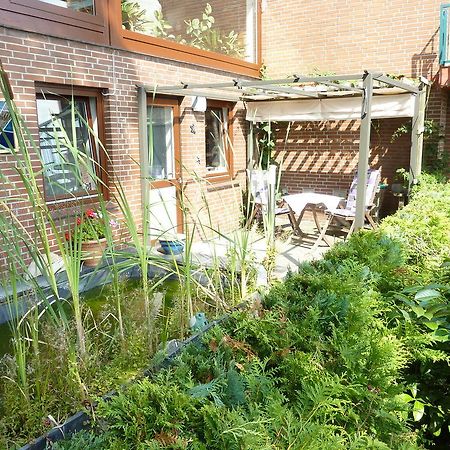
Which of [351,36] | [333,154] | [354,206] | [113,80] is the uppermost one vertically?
[351,36]

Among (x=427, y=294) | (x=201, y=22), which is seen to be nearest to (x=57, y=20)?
(x=201, y=22)

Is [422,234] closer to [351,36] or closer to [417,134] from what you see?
[417,134]

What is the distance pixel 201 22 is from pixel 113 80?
225 centimetres

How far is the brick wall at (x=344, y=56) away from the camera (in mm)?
7832

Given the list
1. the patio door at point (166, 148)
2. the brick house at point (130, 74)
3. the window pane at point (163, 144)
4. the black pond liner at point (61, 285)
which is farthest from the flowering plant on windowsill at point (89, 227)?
the window pane at point (163, 144)

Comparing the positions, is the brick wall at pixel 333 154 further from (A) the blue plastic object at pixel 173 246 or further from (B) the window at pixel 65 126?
(A) the blue plastic object at pixel 173 246

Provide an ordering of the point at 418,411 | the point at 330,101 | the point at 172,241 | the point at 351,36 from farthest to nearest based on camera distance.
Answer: the point at 351,36 → the point at 330,101 → the point at 172,241 → the point at 418,411

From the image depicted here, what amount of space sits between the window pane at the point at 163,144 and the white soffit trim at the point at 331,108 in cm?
127

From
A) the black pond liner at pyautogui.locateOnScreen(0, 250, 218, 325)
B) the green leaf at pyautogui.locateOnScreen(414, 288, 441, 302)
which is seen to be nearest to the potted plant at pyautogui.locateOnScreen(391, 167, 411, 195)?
the black pond liner at pyautogui.locateOnScreen(0, 250, 218, 325)

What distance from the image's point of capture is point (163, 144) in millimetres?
6914

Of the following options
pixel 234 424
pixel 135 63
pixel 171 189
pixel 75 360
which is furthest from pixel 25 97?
pixel 234 424

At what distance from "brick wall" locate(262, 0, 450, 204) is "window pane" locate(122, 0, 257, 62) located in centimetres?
73

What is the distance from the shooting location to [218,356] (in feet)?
4.94

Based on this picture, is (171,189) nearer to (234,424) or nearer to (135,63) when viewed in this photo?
(135,63)
